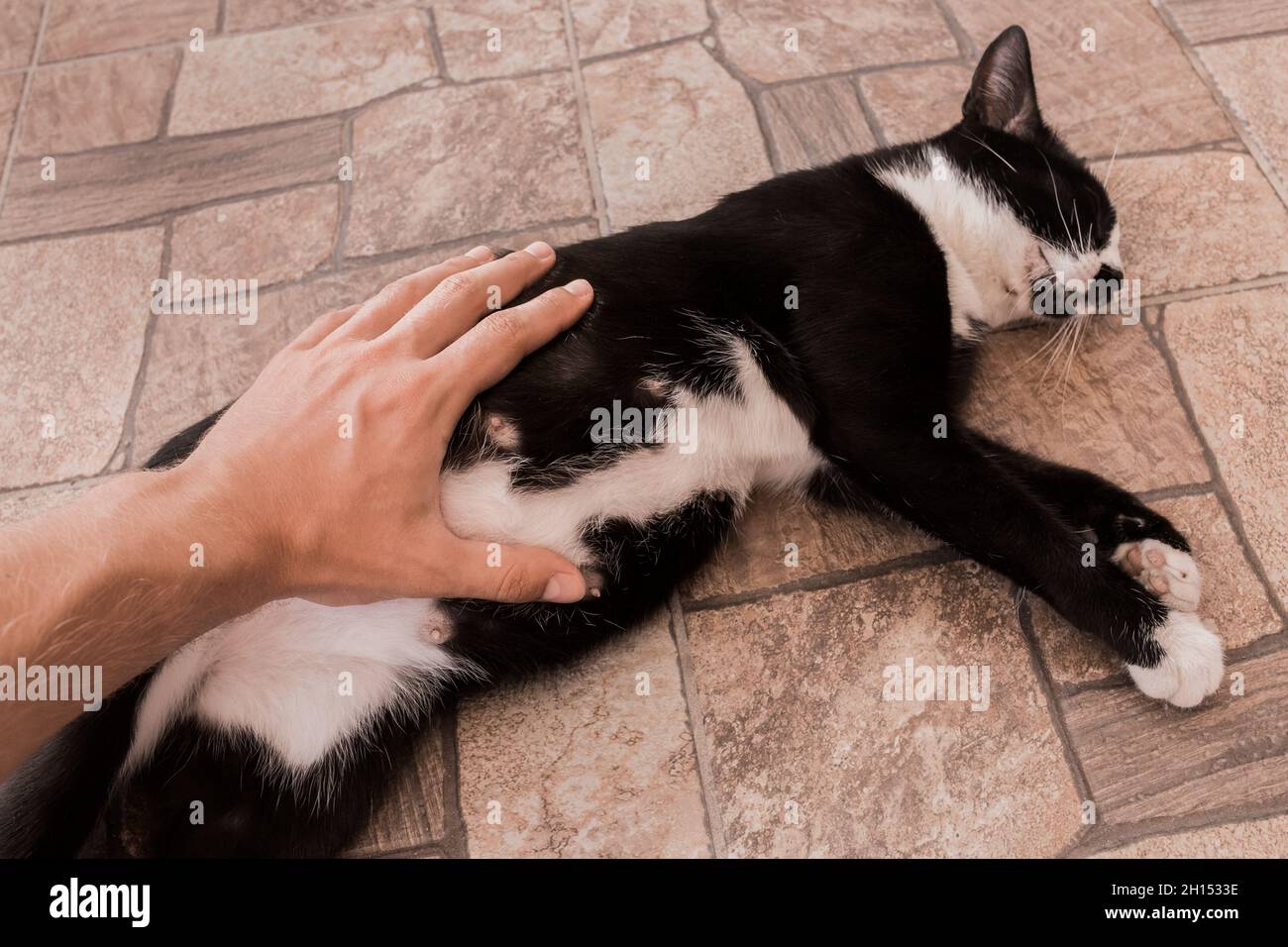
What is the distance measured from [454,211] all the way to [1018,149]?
1.34 m

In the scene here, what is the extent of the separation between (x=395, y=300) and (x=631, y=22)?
1.48 meters

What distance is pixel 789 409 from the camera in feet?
5.83

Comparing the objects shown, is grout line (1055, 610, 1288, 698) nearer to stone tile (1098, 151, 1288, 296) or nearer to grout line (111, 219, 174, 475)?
stone tile (1098, 151, 1288, 296)

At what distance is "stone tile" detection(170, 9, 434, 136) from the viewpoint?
2582mm

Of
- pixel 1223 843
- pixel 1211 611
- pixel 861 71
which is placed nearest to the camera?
pixel 1223 843

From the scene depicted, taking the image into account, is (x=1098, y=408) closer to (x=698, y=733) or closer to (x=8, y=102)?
(x=698, y=733)

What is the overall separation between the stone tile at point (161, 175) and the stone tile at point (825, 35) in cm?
117

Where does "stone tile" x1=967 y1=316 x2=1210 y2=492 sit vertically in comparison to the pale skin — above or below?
below

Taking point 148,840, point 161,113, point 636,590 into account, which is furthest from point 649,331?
point 161,113

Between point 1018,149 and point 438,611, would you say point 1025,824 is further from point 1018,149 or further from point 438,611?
point 1018,149

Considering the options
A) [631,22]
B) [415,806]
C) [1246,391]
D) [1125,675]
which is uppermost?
[631,22]

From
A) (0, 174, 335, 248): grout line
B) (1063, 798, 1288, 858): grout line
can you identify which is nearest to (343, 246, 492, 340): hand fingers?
(0, 174, 335, 248): grout line

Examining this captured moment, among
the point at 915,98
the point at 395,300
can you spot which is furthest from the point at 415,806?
the point at 915,98

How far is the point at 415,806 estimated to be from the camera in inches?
63.4
